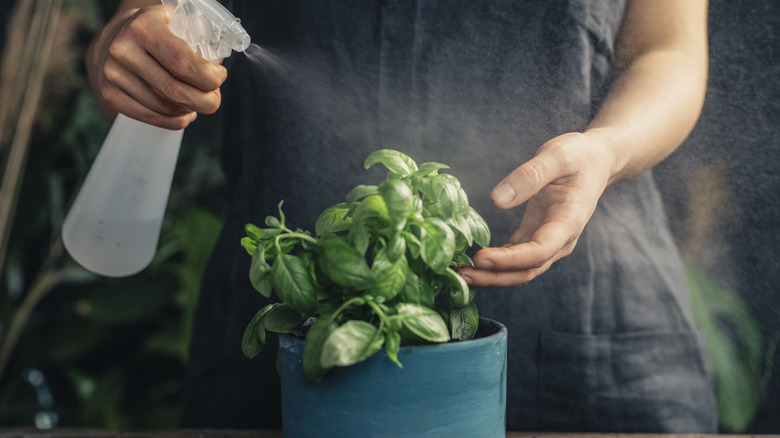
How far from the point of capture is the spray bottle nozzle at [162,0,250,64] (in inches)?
17.6

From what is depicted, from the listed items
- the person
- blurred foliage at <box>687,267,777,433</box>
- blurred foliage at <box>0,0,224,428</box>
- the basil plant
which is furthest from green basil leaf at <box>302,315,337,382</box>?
blurred foliage at <box>0,0,224,428</box>

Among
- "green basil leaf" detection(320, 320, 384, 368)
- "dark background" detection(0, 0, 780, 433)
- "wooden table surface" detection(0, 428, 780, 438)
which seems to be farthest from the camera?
"dark background" detection(0, 0, 780, 433)

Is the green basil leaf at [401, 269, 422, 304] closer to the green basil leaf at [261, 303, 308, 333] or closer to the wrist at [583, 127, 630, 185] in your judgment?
the green basil leaf at [261, 303, 308, 333]

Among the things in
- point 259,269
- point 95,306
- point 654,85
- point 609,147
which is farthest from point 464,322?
point 95,306

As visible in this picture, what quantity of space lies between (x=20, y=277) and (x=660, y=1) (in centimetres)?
102

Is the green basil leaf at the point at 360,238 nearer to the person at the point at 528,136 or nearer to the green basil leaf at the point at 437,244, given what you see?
the green basil leaf at the point at 437,244

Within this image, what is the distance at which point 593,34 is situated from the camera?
0.65m

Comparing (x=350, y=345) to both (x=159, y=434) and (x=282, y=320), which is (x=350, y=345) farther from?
(x=159, y=434)

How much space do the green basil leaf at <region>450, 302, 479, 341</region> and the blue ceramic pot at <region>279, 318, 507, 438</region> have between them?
1.1 inches

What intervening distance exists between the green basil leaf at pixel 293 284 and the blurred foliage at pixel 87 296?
60 centimetres

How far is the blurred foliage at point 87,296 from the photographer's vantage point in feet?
3.18

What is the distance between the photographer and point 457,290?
1.28 ft

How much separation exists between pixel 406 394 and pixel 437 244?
9 centimetres

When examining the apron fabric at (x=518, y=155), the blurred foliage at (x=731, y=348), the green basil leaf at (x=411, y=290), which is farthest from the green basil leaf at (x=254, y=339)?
the blurred foliage at (x=731, y=348)
